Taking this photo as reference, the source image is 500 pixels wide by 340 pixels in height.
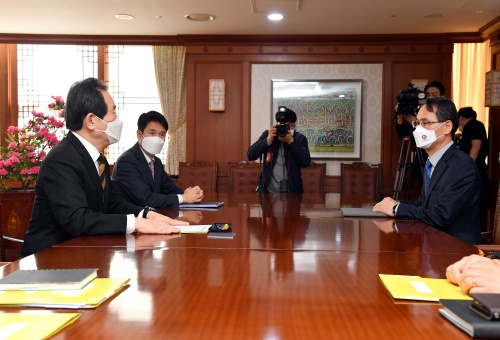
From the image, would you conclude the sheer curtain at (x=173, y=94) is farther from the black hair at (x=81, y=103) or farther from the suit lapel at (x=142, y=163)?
the black hair at (x=81, y=103)

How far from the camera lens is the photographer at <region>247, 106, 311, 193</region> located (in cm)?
412

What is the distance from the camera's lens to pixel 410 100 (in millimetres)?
5297

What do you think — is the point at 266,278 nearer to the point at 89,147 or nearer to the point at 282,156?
the point at 89,147

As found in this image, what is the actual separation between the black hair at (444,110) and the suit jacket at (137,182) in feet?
5.52

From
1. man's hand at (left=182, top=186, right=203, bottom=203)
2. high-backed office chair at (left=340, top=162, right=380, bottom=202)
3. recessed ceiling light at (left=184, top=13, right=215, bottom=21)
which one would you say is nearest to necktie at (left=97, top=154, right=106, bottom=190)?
man's hand at (left=182, top=186, right=203, bottom=203)

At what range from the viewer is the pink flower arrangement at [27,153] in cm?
451

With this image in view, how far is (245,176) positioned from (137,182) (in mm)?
2918

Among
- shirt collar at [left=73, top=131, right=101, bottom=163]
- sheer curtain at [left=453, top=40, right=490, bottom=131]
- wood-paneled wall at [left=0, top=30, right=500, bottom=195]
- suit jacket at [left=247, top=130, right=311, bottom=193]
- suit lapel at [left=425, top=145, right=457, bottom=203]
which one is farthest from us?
sheer curtain at [left=453, top=40, right=490, bottom=131]

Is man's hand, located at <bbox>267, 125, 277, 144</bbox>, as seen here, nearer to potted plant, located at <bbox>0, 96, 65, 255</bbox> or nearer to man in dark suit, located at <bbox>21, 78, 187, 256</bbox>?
man in dark suit, located at <bbox>21, 78, 187, 256</bbox>

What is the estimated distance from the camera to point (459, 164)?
2594mm

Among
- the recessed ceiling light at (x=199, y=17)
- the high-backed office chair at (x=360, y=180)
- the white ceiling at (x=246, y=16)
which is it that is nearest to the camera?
the white ceiling at (x=246, y=16)

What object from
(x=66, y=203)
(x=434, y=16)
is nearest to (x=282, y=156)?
(x=66, y=203)

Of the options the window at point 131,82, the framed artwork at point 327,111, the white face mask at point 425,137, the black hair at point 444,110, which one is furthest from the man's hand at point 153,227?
the window at point 131,82

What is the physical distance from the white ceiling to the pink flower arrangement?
1.38m
